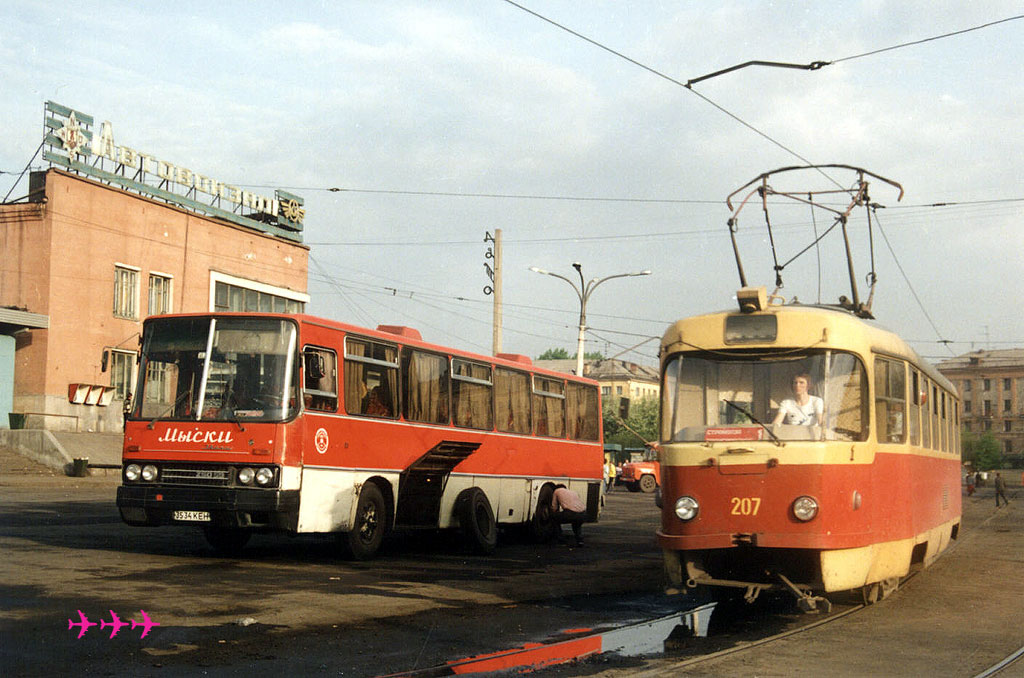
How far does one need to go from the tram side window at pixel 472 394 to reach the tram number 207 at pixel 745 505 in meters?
8.16

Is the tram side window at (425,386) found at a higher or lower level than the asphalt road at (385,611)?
higher

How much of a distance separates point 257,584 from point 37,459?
2821cm

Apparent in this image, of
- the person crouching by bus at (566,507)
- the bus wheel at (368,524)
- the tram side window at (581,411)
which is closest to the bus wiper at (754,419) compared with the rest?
the bus wheel at (368,524)

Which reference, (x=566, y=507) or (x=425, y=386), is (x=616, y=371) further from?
(x=425, y=386)

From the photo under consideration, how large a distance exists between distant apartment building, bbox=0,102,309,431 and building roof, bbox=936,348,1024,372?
11120 cm

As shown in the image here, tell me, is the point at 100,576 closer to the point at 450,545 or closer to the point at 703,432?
the point at 703,432

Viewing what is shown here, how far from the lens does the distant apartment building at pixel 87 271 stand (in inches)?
1558

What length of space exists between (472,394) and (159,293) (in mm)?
29896

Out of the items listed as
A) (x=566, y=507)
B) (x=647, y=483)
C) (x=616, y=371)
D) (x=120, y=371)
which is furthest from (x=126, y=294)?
(x=616, y=371)

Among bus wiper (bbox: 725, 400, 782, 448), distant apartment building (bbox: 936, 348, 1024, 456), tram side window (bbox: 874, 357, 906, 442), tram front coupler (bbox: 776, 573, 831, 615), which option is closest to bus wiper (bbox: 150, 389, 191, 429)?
bus wiper (bbox: 725, 400, 782, 448)

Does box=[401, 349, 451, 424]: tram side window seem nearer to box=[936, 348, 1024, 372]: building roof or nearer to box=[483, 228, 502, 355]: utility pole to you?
box=[483, 228, 502, 355]: utility pole

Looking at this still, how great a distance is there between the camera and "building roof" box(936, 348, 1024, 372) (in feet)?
448

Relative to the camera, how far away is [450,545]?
18.9 m

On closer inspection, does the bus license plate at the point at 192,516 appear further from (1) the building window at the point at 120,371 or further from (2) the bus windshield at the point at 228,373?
(1) the building window at the point at 120,371
